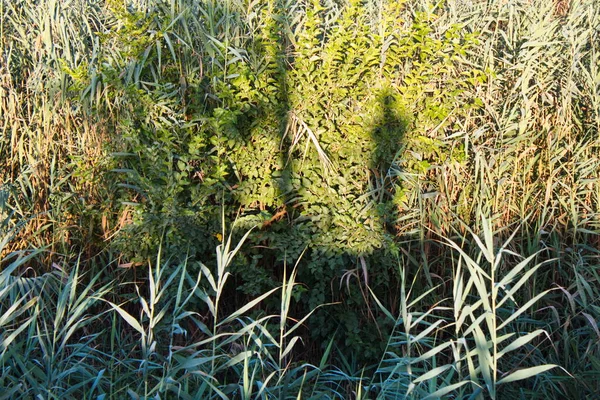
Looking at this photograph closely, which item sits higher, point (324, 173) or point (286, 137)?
point (286, 137)

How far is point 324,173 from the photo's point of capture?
3.28m

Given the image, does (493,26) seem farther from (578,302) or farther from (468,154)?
(578,302)

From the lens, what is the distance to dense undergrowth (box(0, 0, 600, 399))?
3215 mm

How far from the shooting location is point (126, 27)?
127 inches

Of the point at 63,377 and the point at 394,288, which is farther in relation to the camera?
the point at 394,288

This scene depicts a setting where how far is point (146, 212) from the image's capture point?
10.6 ft

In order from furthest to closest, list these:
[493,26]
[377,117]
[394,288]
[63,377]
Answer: [493,26]
[394,288]
[377,117]
[63,377]

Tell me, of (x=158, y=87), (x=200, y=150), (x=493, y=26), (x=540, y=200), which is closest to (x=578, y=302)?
(x=540, y=200)

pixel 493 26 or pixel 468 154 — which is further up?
pixel 493 26

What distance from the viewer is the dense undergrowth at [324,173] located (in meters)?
3.21

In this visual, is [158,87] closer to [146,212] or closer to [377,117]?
[146,212]

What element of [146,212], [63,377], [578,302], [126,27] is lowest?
[63,377]

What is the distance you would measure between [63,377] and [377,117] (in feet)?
6.00

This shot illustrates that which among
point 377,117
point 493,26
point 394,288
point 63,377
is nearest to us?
point 63,377
